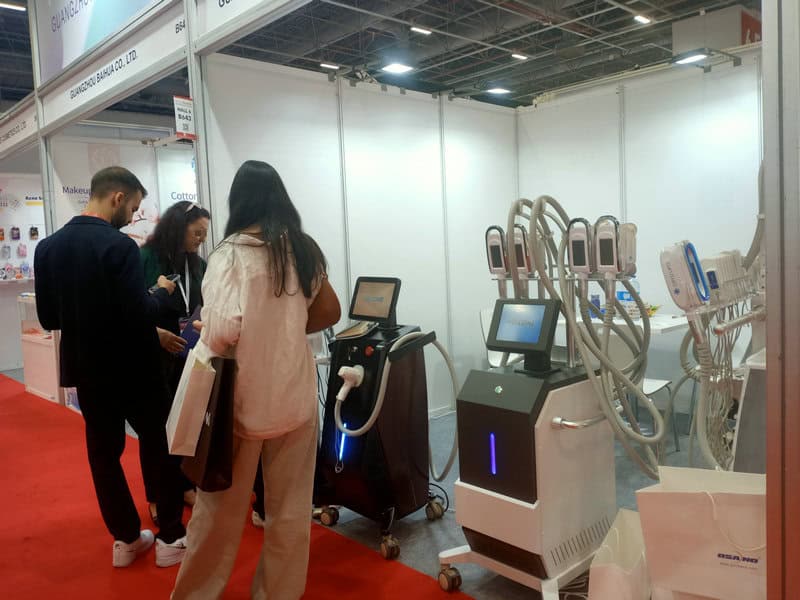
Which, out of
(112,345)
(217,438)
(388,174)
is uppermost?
(388,174)

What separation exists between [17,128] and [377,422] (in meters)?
5.05

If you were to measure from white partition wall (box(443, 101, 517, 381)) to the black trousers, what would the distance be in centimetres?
267

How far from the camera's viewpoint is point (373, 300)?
2.86 metres

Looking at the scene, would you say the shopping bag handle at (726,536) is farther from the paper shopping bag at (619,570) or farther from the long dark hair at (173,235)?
the long dark hair at (173,235)

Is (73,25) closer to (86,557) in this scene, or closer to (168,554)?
(86,557)

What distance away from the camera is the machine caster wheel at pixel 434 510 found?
2920mm

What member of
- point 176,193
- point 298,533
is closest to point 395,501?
point 298,533

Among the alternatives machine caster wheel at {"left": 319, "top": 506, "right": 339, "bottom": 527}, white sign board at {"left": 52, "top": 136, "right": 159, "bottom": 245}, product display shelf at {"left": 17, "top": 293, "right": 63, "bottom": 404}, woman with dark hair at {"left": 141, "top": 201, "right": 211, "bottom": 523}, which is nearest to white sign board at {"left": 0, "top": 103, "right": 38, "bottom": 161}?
white sign board at {"left": 52, "top": 136, "right": 159, "bottom": 245}

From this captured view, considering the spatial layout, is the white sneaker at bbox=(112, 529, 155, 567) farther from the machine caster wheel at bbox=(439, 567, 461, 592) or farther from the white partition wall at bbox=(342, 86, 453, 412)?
the white partition wall at bbox=(342, 86, 453, 412)

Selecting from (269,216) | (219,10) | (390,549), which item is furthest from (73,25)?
(390,549)

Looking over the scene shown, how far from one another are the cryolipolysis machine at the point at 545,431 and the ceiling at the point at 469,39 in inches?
96.9

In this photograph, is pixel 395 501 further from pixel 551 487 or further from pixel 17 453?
pixel 17 453

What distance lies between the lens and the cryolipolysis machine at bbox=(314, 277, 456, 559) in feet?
8.64

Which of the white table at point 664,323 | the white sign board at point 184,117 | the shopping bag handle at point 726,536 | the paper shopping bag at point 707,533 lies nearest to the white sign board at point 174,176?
the white sign board at point 184,117
